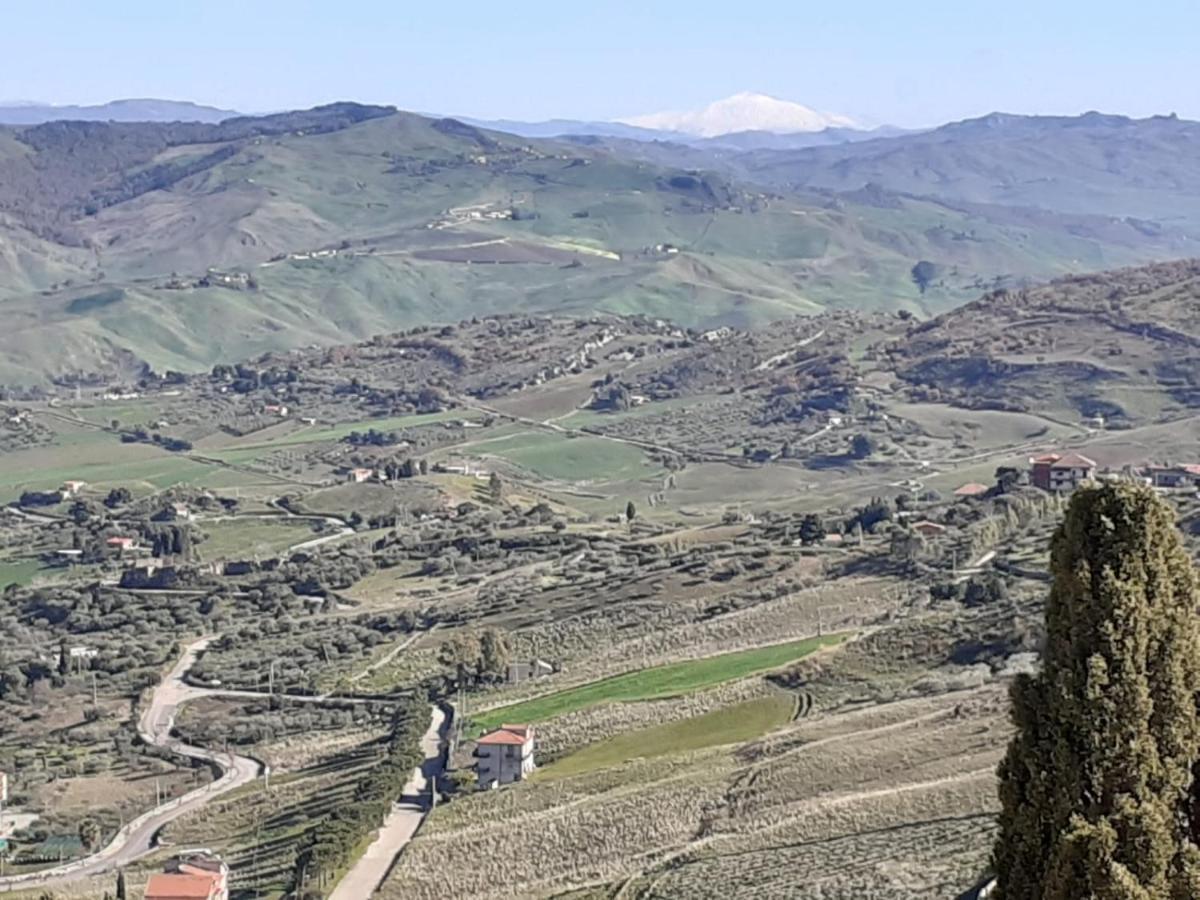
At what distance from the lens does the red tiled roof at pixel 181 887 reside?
35344 mm

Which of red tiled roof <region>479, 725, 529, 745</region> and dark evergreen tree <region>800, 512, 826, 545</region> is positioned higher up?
dark evergreen tree <region>800, 512, 826, 545</region>

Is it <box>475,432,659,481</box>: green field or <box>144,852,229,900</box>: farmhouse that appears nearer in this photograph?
<box>144,852,229,900</box>: farmhouse

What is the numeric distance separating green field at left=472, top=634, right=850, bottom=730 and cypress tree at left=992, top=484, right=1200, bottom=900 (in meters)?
38.3

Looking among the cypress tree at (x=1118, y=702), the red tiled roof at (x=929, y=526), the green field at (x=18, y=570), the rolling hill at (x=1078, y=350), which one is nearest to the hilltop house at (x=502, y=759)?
the red tiled roof at (x=929, y=526)

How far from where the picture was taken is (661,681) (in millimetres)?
52719

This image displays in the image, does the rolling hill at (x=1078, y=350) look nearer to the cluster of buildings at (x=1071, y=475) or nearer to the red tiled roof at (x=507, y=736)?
the cluster of buildings at (x=1071, y=475)

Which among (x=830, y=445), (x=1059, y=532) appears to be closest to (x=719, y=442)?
(x=830, y=445)

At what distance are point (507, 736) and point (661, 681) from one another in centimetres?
860

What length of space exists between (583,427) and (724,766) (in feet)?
321

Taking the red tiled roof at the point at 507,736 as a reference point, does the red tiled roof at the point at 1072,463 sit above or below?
above

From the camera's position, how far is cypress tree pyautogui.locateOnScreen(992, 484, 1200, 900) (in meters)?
11.5

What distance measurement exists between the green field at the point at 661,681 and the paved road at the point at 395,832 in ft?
8.47

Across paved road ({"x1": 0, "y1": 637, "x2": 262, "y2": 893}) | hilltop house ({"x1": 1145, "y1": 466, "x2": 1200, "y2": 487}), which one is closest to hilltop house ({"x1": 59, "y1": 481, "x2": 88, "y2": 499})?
paved road ({"x1": 0, "y1": 637, "x2": 262, "y2": 893})

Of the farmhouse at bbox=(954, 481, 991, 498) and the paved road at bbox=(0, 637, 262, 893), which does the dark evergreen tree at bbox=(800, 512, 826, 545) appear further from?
the paved road at bbox=(0, 637, 262, 893)
